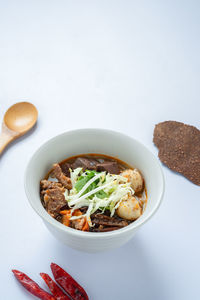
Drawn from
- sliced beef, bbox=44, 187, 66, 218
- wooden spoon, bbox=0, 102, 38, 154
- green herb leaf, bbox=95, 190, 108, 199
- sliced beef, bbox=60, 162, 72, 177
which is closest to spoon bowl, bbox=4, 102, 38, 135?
wooden spoon, bbox=0, 102, 38, 154

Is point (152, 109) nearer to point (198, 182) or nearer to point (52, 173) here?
point (198, 182)

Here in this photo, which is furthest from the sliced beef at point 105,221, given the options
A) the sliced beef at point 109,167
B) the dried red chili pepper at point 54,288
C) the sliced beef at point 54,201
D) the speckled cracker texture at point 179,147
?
the speckled cracker texture at point 179,147

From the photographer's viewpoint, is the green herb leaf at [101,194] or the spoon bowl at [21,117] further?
the spoon bowl at [21,117]

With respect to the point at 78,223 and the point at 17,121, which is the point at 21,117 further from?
the point at 78,223

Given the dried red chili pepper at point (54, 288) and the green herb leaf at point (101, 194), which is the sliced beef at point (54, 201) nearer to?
the green herb leaf at point (101, 194)

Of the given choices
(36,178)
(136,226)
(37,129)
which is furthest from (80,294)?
(37,129)

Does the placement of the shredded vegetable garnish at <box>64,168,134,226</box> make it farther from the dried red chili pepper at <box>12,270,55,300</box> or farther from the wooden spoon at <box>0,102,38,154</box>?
the wooden spoon at <box>0,102,38,154</box>
